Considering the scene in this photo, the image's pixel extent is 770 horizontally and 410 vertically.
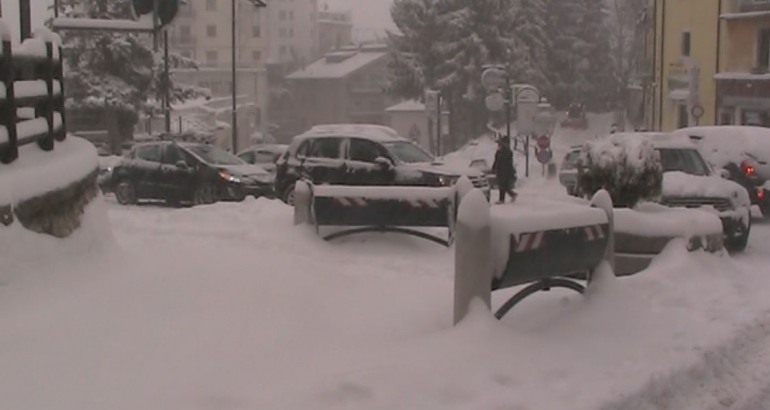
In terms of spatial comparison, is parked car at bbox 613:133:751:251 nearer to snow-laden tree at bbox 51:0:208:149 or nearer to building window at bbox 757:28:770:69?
building window at bbox 757:28:770:69

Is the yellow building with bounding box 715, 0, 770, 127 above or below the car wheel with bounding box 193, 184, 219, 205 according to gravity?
above

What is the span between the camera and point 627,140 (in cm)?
1209

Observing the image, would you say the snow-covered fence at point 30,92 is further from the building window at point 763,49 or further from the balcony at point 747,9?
the building window at point 763,49

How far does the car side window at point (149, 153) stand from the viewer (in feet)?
77.9

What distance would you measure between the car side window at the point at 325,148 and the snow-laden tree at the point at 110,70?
2301 cm

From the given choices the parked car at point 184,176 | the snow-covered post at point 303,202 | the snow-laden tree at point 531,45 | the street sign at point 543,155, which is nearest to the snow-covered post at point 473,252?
the snow-covered post at point 303,202

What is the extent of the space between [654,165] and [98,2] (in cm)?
3478

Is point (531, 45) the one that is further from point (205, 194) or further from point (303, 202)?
point (303, 202)

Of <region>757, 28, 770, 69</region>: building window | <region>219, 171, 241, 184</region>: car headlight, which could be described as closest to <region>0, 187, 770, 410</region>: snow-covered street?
<region>219, 171, 241, 184</region>: car headlight

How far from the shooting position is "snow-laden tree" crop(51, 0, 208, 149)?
43406 millimetres

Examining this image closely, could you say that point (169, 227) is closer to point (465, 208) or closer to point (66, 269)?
point (66, 269)

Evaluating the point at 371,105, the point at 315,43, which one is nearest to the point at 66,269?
the point at 371,105

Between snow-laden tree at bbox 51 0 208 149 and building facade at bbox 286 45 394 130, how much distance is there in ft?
140

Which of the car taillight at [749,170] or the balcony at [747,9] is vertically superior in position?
the balcony at [747,9]
